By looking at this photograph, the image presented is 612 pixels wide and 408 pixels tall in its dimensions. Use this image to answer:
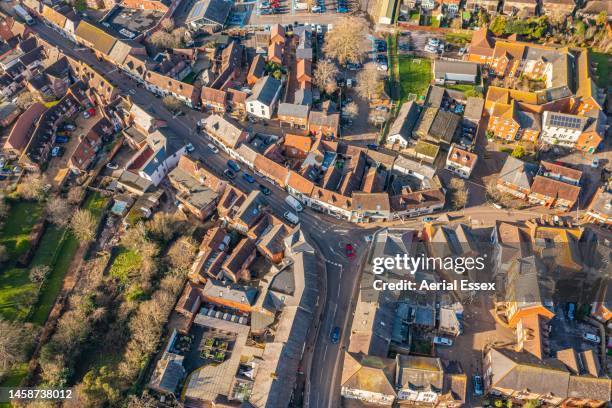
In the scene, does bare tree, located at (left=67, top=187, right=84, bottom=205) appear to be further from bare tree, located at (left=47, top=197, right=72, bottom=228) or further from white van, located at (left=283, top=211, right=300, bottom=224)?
white van, located at (left=283, top=211, right=300, bottom=224)

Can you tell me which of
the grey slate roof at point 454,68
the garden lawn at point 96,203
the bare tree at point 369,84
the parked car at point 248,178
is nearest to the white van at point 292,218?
the parked car at point 248,178

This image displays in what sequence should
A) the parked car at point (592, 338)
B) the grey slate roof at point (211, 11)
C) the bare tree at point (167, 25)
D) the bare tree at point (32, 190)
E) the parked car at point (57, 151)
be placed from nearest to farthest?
1. the parked car at point (592, 338)
2. the bare tree at point (32, 190)
3. the parked car at point (57, 151)
4. the bare tree at point (167, 25)
5. the grey slate roof at point (211, 11)

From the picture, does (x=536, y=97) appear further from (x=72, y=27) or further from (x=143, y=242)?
(x=72, y=27)

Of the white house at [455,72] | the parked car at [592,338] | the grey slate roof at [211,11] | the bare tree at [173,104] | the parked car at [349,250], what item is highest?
the grey slate roof at [211,11]

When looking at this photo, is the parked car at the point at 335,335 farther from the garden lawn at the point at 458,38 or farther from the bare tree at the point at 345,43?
the garden lawn at the point at 458,38

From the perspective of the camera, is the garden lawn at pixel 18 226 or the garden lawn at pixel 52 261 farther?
the garden lawn at pixel 18 226

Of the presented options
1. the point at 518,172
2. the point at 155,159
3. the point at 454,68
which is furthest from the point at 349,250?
the point at 454,68

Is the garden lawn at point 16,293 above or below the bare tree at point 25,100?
below
